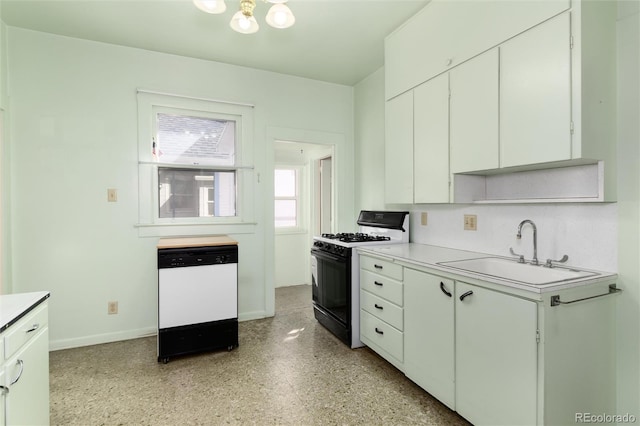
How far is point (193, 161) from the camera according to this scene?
3.36 metres

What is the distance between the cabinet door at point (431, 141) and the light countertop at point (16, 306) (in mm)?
2497

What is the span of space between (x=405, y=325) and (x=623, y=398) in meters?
1.18

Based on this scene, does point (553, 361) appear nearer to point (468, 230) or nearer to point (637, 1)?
point (468, 230)

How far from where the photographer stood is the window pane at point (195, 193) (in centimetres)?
326

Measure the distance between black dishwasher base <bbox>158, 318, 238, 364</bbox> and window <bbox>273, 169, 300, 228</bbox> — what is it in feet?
7.77

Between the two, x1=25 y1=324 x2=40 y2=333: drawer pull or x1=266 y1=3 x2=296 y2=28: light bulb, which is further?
x1=266 y1=3 x2=296 y2=28: light bulb

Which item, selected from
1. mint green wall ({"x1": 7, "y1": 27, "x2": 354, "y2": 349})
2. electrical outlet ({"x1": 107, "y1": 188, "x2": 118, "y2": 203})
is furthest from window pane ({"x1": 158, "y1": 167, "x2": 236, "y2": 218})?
electrical outlet ({"x1": 107, "y1": 188, "x2": 118, "y2": 203})

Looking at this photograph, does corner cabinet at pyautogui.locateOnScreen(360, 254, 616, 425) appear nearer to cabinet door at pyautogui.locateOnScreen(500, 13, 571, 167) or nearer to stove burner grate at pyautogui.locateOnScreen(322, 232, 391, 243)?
cabinet door at pyautogui.locateOnScreen(500, 13, 571, 167)

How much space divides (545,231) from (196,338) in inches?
109

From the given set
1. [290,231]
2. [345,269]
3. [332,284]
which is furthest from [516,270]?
[290,231]

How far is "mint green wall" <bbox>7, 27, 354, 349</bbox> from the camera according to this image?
274 cm

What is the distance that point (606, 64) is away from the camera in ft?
5.38

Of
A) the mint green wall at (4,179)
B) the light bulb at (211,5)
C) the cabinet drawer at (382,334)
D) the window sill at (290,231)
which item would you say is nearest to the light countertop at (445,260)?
the cabinet drawer at (382,334)

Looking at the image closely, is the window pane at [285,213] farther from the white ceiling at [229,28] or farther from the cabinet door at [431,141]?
the cabinet door at [431,141]
